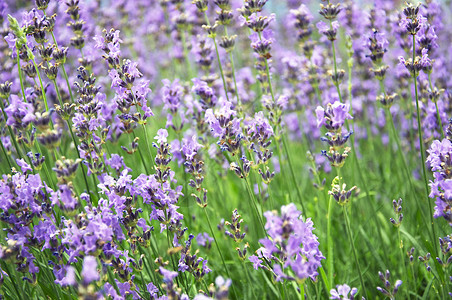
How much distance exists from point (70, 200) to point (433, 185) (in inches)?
76.9

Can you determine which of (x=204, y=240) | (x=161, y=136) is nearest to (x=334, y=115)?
(x=161, y=136)

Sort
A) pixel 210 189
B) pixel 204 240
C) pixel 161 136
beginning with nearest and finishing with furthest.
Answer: pixel 161 136, pixel 204 240, pixel 210 189

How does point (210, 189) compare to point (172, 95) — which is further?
point (210, 189)

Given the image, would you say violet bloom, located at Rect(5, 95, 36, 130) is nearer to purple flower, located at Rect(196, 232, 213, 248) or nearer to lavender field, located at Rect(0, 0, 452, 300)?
lavender field, located at Rect(0, 0, 452, 300)

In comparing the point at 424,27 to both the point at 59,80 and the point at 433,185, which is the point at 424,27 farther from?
the point at 59,80

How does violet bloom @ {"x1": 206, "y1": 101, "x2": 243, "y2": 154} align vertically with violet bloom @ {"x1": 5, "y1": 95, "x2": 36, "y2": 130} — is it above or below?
below

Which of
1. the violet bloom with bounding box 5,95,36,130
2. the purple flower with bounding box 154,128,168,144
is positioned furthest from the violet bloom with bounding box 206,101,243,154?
the violet bloom with bounding box 5,95,36,130

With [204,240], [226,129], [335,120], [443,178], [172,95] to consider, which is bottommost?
[204,240]

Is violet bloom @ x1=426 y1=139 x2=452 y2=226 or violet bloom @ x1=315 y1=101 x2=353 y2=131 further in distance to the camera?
violet bloom @ x1=315 y1=101 x2=353 y2=131

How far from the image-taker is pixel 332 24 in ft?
11.6

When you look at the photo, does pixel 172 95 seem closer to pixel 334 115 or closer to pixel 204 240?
pixel 204 240

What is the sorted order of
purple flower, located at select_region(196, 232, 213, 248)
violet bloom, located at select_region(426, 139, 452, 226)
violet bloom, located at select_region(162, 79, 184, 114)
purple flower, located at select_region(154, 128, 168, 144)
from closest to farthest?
violet bloom, located at select_region(426, 139, 452, 226), purple flower, located at select_region(154, 128, 168, 144), purple flower, located at select_region(196, 232, 213, 248), violet bloom, located at select_region(162, 79, 184, 114)

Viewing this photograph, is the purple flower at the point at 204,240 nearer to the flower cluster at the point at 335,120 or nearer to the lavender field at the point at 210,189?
the lavender field at the point at 210,189

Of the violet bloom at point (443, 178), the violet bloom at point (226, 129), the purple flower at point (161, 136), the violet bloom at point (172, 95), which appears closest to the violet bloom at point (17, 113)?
the purple flower at point (161, 136)
